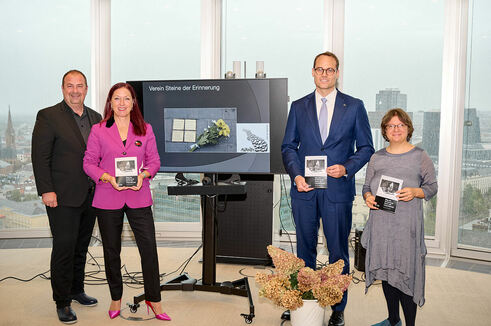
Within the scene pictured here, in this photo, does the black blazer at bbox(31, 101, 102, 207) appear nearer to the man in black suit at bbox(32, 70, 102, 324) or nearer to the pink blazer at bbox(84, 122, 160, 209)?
the man in black suit at bbox(32, 70, 102, 324)

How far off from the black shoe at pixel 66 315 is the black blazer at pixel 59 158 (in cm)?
71

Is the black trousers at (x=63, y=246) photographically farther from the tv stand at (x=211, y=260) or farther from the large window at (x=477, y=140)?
the large window at (x=477, y=140)

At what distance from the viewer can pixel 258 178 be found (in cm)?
427

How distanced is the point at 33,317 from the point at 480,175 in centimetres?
427

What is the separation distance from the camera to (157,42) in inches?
209

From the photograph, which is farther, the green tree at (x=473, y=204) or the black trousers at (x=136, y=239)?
the green tree at (x=473, y=204)

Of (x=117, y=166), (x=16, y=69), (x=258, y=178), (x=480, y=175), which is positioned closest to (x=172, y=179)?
(x=258, y=178)

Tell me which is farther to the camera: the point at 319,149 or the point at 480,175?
the point at 480,175

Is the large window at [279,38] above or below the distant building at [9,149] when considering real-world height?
above

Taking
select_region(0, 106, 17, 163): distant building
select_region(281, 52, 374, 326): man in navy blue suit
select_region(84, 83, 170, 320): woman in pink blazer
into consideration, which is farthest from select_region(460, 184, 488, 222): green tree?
select_region(0, 106, 17, 163): distant building

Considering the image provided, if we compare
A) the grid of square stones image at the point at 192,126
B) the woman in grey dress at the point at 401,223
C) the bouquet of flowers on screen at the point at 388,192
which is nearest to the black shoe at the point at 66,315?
the grid of square stones image at the point at 192,126

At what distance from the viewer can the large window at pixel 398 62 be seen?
4793 millimetres

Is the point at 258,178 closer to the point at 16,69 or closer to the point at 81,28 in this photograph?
the point at 81,28

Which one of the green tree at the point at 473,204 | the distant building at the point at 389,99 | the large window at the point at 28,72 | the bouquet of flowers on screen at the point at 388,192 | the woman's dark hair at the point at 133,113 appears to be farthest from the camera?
the large window at the point at 28,72
